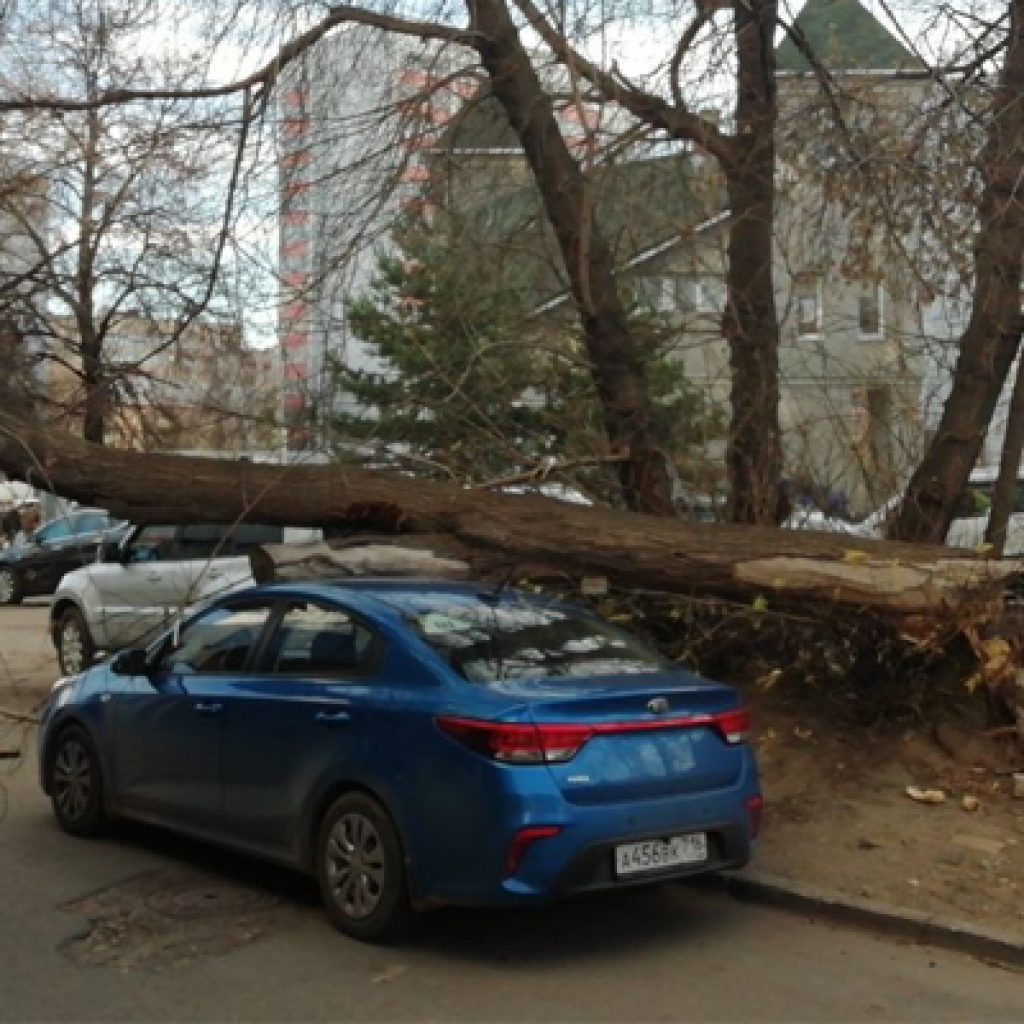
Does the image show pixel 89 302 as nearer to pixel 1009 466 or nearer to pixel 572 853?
pixel 1009 466

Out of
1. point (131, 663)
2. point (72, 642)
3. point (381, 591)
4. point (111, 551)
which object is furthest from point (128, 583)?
point (381, 591)

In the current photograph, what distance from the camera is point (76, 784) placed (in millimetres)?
7918

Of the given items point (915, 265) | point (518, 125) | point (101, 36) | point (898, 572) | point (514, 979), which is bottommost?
point (514, 979)

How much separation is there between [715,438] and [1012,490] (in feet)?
7.08

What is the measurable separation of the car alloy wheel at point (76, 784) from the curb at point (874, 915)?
10.7 ft

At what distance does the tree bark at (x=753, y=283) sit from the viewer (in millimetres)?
9906

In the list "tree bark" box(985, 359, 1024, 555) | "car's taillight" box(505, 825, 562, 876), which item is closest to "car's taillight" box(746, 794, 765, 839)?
"car's taillight" box(505, 825, 562, 876)

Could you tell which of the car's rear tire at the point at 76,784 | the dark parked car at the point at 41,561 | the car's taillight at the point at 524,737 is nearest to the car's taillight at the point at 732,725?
the car's taillight at the point at 524,737

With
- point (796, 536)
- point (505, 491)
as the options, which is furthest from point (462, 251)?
point (796, 536)

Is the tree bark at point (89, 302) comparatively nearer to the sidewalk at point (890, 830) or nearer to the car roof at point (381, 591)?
the car roof at point (381, 591)

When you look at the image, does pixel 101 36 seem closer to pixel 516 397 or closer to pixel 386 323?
pixel 516 397

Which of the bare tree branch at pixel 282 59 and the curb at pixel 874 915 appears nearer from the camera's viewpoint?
the curb at pixel 874 915

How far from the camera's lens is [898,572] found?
7660mm

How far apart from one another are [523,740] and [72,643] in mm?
10156
